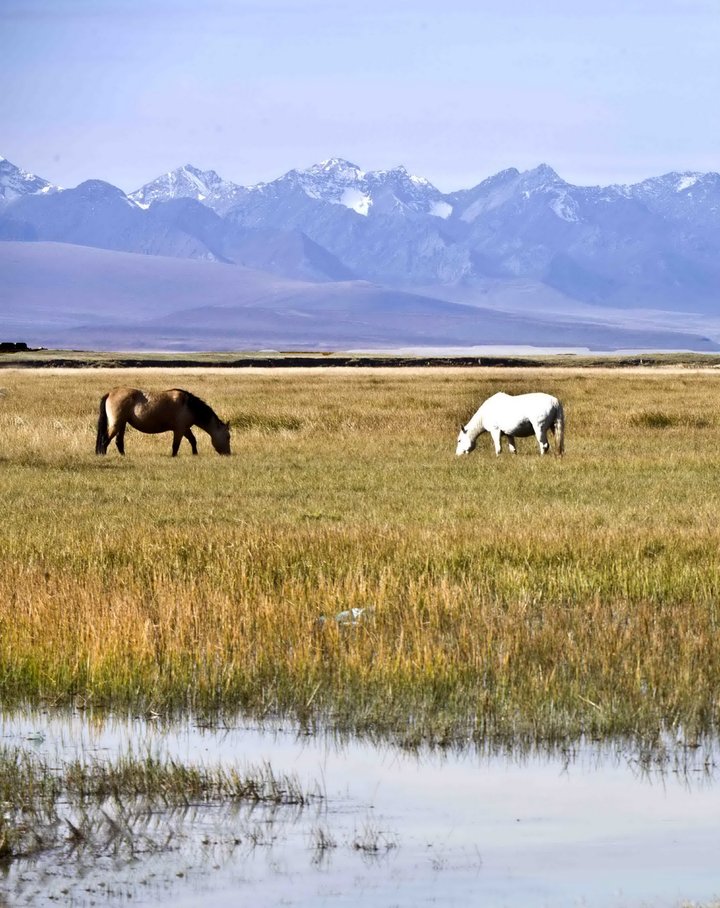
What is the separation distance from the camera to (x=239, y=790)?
8.00m

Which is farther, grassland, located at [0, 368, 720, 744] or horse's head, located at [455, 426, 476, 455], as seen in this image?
horse's head, located at [455, 426, 476, 455]

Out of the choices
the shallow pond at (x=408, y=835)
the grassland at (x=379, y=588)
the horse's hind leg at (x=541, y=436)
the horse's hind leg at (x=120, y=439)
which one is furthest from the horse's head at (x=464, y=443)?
the shallow pond at (x=408, y=835)

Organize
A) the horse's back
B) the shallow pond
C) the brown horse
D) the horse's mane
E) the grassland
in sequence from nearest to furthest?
the shallow pond → the grassland → the horse's back → the brown horse → the horse's mane

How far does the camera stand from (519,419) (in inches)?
1097

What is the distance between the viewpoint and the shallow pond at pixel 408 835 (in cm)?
664

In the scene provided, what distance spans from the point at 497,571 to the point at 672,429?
71.9 feet

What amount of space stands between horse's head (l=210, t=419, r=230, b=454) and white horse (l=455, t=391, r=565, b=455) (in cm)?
417

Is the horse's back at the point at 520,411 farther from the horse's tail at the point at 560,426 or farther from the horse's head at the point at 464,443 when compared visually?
the horse's head at the point at 464,443

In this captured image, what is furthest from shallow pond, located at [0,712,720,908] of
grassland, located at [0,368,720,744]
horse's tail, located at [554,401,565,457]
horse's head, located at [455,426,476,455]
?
horse's head, located at [455,426,476,455]

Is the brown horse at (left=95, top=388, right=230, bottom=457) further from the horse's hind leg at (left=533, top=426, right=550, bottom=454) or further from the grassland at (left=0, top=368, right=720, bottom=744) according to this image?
the horse's hind leg at (left=533, top=426, right=550, bottom=454)

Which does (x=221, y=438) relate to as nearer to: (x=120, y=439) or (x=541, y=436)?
(x=120, y=439)

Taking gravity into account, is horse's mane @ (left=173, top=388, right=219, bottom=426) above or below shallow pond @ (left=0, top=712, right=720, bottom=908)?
above

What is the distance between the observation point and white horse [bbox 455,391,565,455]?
90.3 feet

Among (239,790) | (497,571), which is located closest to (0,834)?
A: (239,790)
